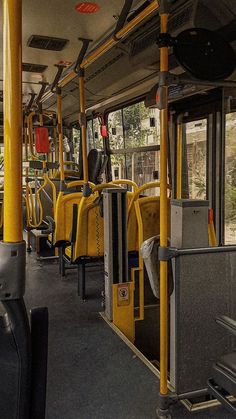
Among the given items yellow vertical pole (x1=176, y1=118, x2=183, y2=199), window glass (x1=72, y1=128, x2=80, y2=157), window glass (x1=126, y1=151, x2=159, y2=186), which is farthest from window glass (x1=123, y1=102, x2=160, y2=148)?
window glass (x1=72, y1=128, x2=80, y2=157)

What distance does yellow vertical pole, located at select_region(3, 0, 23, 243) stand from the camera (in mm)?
867

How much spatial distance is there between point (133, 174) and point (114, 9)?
2.73m

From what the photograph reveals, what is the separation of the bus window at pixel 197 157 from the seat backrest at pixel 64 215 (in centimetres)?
136

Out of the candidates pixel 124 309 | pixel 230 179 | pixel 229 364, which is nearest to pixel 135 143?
pixel 230 179

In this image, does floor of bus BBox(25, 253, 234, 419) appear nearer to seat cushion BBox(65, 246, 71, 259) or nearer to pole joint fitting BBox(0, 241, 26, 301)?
seat cushion BBox(65, 246, 71, 259)

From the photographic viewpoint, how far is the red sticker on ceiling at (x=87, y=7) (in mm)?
2865

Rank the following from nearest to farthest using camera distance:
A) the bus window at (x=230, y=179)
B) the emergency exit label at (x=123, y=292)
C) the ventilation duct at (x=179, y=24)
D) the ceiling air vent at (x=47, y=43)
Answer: the ventilation duct at (x=179, y=24)
the bus window at (x=230, y=179)
the emergency exit label at (x=123, y=292)
the ceiling air vent at (x=47, y=43)

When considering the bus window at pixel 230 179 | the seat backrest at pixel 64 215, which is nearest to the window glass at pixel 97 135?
the seat backrest at pixel 64 215

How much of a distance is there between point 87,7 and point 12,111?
243cm

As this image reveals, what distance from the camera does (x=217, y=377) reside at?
1.71 meters

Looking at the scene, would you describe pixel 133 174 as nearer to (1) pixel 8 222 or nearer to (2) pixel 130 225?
(2) pixel 130 225

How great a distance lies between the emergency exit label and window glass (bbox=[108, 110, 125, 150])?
9.30 feet

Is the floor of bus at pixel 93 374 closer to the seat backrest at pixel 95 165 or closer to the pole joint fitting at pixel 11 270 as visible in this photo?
the pole joint fitting at pixel 11 270

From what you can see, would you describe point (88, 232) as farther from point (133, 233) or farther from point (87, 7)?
point (87, 7)
